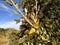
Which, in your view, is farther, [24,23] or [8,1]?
[24,23]

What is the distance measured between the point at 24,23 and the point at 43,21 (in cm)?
109

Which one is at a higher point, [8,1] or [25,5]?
[25,5]

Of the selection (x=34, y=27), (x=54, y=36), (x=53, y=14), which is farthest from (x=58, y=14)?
(x=34, y=27)

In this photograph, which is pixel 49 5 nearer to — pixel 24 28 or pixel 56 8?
pixel 56 8

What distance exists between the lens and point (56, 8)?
860 centimetres

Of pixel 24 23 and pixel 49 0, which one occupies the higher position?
pixel 49 0

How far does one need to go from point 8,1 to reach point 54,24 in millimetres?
2615

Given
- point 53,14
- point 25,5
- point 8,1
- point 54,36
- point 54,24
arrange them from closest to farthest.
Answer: point 8,1 → point 54,36 → point 54,24 → point 53,14 → point 25,5

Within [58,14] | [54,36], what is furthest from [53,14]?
[54,36]

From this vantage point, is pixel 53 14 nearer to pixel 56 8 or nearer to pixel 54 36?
pixel 56 8

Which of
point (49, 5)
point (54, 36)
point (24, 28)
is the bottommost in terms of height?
point (54, 36)

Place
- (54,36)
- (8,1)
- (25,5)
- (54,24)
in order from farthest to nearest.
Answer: (25,5), (54,24), (54,36), (8,1)

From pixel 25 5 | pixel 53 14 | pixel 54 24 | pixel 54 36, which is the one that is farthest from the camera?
pixel 25 5

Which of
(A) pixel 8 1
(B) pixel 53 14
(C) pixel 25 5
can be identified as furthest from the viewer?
(C) pixel 25 5
